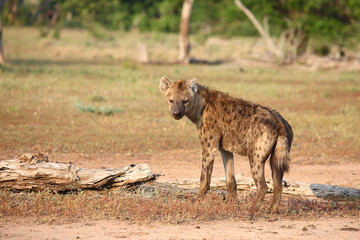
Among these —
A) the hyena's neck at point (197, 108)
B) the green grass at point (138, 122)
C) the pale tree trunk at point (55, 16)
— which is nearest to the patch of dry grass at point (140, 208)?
the green grass at point (138, 122)

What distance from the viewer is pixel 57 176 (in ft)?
19.7

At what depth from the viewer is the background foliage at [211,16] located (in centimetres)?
2869

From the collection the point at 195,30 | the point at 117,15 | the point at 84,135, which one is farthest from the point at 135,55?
the point at 84,135

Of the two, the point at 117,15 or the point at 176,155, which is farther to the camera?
the point at 117,15

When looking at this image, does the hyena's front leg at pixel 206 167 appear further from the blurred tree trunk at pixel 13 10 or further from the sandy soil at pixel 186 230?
the blurred tree trunk at pixel 13 10

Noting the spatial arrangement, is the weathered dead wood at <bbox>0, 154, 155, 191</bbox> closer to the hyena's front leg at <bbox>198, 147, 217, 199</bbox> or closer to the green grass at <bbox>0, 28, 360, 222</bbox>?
the green grass at <bbox>0, 28, 360, 222</bbox>

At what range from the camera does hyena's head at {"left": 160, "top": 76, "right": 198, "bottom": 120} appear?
6.05 meters

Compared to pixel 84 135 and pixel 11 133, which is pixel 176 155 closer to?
pixel 84 135

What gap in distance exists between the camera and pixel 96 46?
3150 centimetres

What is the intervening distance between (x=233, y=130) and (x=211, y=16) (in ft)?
98.4

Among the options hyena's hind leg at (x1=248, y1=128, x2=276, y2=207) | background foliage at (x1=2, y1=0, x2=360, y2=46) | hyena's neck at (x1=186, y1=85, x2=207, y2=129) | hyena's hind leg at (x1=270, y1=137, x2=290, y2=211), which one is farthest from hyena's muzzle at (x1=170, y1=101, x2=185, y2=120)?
background foliage at (x1=2, y1=0, x2=360, y2=46)

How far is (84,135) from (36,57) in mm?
17936

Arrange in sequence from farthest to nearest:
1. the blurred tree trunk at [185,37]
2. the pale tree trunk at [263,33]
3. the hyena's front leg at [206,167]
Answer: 1. the blurred tree trunk at [185,37]
2. the pale tree trunk at [263,33]
3. the hyena's front leg at [206,167]

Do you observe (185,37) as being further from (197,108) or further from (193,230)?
(193,230)
